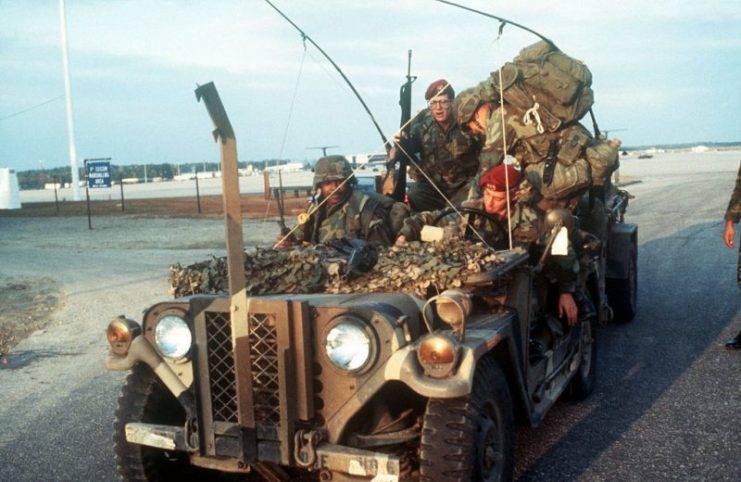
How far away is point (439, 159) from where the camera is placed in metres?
7.98

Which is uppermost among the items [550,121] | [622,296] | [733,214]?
[550,121]

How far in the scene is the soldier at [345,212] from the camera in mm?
6230

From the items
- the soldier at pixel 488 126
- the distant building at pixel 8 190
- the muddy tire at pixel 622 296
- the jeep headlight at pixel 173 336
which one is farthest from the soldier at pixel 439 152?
the distant building at pixel 8 190

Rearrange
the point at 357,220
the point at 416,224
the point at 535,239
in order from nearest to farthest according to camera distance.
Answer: the point at 535,239 → the point at 416,224 → the point at 357,220

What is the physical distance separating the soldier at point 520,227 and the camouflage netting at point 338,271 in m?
0.76

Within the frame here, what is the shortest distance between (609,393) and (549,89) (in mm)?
2614

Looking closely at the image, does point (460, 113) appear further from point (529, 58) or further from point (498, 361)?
point (498, 361)

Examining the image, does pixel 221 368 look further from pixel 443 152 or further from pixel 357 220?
pixel 443 152

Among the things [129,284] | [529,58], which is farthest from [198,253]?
[529,58]

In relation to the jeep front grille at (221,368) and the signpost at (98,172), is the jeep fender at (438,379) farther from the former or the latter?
the signpost at (98,172)

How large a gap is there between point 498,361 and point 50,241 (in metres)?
17.6

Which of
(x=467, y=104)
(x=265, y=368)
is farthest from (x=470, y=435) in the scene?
(x=467, y=104)

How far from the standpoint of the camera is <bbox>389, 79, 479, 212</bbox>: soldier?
7812mm

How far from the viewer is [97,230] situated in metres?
22.3
